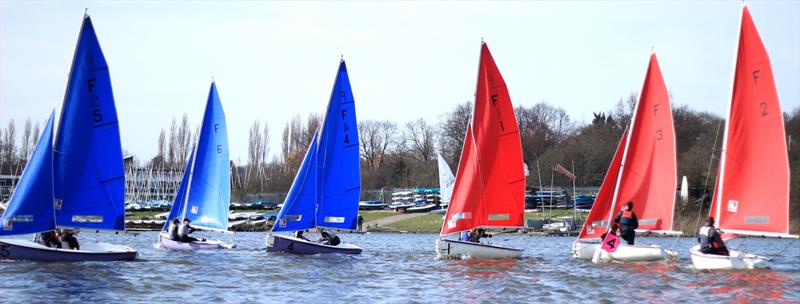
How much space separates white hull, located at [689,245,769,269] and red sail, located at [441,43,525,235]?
24.8ft

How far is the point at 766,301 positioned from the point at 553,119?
104702 millimetres

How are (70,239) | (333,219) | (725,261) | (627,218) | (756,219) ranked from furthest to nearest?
1. (333,219)
2. (627,218)
3. (70,239)
4. (756,219)
5. (725,261)

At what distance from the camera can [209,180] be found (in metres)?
41.8

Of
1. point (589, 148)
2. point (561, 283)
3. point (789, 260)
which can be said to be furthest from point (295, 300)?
point (589, 148)

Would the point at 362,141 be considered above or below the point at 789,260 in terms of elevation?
above

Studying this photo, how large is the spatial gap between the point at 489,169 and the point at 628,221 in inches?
202

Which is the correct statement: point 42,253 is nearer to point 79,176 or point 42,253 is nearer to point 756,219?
point 79,176

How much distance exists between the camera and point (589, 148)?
10500 cm

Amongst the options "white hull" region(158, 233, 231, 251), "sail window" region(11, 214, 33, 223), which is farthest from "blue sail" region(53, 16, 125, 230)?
"white hull" region(158, 233, 231, 251)

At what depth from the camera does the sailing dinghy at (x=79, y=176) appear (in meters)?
28.2

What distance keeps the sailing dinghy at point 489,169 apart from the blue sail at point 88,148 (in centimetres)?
1053

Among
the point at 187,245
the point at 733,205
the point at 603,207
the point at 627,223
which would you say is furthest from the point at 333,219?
the point at 733,205

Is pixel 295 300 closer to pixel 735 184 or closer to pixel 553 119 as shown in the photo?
pixel 735 184

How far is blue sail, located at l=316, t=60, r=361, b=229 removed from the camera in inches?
1462
